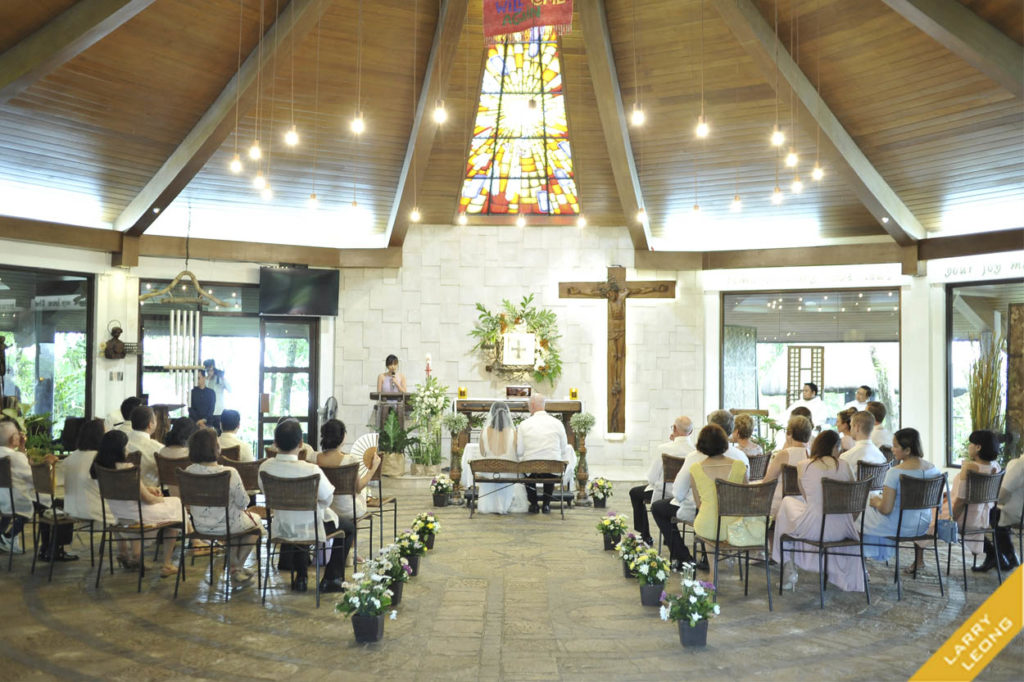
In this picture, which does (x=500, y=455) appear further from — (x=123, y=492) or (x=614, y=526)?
(x=123, y=492)

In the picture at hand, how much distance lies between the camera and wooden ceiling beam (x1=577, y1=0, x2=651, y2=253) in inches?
404

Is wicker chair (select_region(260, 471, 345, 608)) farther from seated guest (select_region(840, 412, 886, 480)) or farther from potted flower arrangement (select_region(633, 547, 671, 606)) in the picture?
seated guest (select_region(840, 412, 886, 480))

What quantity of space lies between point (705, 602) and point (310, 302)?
1022 centimetres

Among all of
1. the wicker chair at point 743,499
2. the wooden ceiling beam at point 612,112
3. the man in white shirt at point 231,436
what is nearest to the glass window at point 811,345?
the wooden ceiling beam at point 612,112

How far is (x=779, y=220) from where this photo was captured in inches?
539

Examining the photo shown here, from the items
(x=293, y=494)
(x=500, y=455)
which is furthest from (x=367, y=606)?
(x=500, y=455)

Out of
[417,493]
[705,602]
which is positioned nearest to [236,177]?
[417,493]

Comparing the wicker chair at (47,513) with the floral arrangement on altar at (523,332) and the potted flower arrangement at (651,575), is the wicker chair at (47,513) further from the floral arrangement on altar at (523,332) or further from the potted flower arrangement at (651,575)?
the floral arrangement on altar at (523,332)

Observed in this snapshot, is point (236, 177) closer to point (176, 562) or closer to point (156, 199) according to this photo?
point (156, 199)

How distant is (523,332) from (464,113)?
145 inches

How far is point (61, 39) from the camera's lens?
8055 millimetres

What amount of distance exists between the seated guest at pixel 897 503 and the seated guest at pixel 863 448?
367 mm

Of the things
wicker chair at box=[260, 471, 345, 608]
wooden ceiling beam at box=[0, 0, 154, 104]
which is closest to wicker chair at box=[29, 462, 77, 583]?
wicker chair at box=[260, 471, 345, 608]

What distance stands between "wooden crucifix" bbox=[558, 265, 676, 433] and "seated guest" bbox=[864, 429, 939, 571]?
7356mm
